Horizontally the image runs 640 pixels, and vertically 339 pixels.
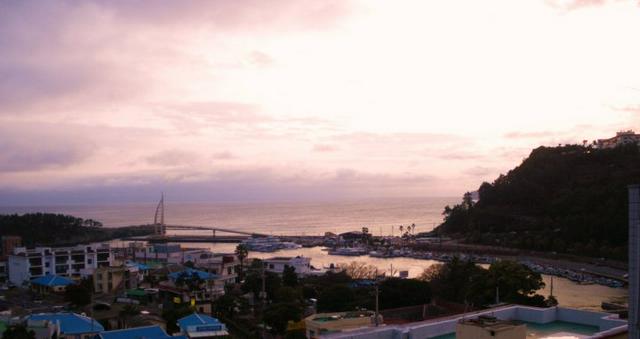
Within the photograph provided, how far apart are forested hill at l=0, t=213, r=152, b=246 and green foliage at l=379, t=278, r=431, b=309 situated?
26.3 m

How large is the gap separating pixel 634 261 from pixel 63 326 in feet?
28.6

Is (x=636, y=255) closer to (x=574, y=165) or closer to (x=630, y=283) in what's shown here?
(x=630, y=283)

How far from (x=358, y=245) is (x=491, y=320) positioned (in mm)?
29677

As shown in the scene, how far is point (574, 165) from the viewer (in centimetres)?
3338

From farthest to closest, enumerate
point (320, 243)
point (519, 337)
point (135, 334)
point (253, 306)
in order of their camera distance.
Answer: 1. point (320, 243)
2. point (253, 306)
3. point (135, 334)
4. point (519, 337)

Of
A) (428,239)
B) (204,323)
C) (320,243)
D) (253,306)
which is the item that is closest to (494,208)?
(428,239)

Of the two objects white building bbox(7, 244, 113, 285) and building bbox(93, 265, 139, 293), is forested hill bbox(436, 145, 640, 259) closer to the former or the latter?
building bbox(93, 265, 139, 293)

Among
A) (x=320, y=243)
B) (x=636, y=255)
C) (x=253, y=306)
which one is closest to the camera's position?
(x=636, y=255)

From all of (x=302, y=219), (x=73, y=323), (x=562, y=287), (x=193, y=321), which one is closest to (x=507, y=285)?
(x=193, y=321)

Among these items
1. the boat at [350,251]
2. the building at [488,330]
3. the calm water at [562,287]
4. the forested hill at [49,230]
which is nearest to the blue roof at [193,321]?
the building at [488,330]

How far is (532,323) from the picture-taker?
4637 millimetres

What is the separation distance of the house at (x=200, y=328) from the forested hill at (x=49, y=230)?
2588 centimetres

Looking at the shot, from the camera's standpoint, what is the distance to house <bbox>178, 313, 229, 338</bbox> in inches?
348

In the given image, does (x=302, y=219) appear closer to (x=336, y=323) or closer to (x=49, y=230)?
(x=49, y=230)
